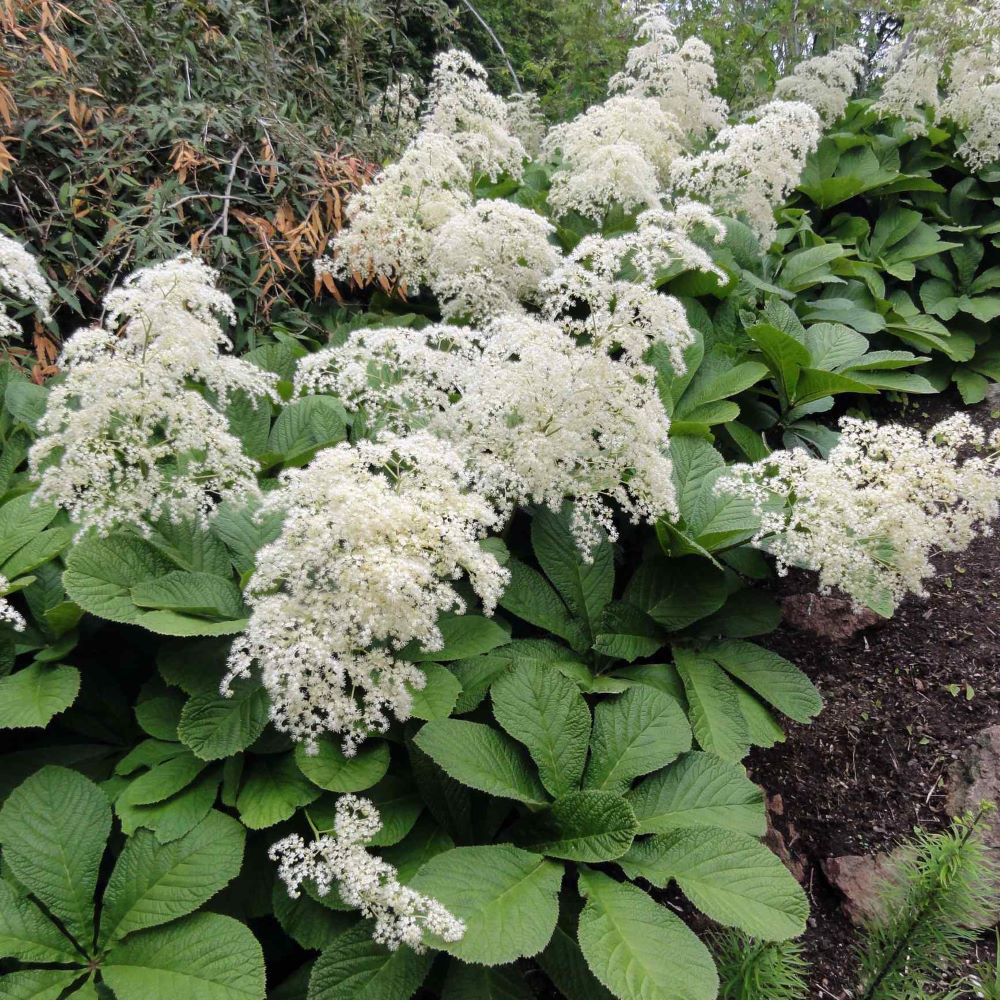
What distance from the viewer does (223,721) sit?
5.14 feet

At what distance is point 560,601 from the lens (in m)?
2.15

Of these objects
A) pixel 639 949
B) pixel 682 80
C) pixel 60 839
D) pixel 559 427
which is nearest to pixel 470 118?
pixel 682 80

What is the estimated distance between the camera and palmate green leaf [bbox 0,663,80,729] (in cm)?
149

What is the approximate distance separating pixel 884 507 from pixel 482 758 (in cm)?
106

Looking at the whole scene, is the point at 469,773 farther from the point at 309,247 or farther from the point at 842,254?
the point at 842,254

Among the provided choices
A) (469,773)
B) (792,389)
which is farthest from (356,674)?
(792,389)

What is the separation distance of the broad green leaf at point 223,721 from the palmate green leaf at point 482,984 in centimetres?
62

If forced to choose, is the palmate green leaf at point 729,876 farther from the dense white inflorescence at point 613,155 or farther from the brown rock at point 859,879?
the dense white inflorescence at point 613,155

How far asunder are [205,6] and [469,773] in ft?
13.0

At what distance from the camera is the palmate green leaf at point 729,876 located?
144 centimetres

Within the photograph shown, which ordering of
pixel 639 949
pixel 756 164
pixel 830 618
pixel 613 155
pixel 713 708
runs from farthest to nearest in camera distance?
pixel 756 164
pixel 613 155
pixel 830 618
pixel 713 708
pixel 639 949

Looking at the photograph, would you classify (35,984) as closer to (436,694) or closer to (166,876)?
(166,876)

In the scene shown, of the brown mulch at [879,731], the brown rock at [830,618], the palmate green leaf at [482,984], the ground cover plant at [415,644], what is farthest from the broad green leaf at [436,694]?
the brown rock at [830,618]

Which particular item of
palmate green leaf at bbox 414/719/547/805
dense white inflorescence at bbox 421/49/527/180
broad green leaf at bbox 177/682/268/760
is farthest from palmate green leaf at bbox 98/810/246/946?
dense white inflorescence at bbox 421/49/527/180
